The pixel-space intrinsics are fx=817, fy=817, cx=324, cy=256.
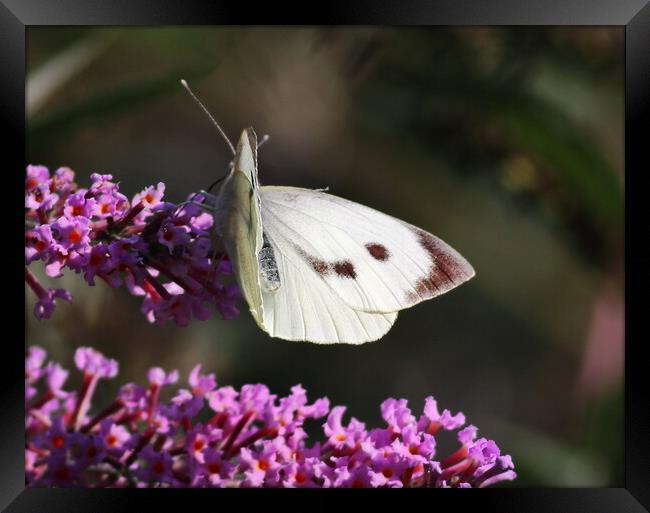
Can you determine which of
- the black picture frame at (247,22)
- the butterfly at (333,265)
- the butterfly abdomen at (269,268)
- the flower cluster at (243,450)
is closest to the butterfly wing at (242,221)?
the butterfly at (333,265)

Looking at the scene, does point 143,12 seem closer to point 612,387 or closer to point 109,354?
point 109,354

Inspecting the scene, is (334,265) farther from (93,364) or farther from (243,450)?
(93,364)

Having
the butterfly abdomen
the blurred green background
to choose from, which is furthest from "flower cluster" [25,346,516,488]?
the blurred green background

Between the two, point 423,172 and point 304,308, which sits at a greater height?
point 423,172

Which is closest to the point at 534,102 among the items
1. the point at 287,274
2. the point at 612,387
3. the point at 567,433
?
the point at 612,387

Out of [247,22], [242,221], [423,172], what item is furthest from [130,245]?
[423,172]

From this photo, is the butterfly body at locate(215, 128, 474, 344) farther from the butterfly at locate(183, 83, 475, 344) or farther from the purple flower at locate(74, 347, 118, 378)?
the purple flower at locate(74, 347, 118, 378)

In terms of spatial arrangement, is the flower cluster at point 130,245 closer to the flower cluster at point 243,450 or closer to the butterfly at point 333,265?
the butterfly at point 333,265
